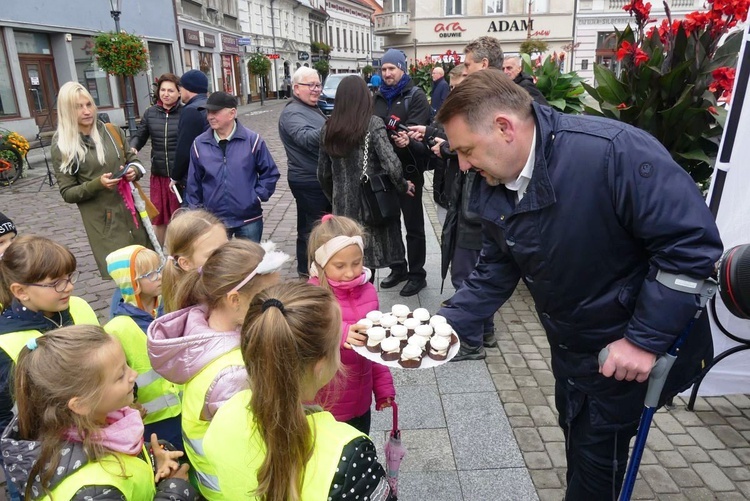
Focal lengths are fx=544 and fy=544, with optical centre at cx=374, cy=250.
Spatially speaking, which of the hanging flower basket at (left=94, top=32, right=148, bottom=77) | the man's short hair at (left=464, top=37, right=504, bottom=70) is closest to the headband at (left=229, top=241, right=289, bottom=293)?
the man's short hair at (left=464, top=37, right=504, bottom=70)

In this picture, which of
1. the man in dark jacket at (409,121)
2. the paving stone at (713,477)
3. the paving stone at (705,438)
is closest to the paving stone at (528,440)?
the paving stone at (713,477)

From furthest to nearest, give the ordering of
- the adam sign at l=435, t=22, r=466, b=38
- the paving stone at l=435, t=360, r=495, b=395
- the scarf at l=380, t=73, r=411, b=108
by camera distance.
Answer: the adam sign at l=435, t=22, r=466, b=38 < the scarf at l=380, t=73, r=411, b=108 < the paving stone at l=435, t=360, r=495, b=395

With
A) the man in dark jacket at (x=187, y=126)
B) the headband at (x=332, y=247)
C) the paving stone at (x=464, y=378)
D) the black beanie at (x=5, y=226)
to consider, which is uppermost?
the man in dark jacket at (x=187, y=126)

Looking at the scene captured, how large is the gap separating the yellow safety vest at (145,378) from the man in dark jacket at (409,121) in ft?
9.98

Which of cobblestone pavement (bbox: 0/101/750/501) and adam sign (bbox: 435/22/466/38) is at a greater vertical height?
adam sign (bbox: 435/22/466/38)

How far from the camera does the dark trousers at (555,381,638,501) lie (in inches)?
83.7

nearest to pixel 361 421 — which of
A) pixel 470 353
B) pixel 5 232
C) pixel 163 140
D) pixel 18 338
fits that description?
pixel 18 338

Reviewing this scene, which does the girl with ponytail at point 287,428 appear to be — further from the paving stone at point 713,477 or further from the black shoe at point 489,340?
the black shoe at point 489,340

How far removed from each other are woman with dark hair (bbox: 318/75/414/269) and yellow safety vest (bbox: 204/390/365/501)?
318 cm

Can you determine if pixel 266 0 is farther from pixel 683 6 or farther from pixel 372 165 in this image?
pixel 372 165

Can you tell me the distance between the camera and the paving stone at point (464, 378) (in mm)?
3795

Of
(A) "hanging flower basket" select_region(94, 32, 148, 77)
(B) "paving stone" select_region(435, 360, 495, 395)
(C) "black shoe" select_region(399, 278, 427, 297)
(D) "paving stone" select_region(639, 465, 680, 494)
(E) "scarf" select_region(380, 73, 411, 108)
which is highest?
(A) "hanging flower basket" select_region(94, 32, 148, 77)

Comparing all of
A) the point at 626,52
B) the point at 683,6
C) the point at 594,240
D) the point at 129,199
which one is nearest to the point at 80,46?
the point at 129,199

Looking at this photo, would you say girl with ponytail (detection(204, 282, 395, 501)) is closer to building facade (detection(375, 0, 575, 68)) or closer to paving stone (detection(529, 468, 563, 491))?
paving stone (detection(529, 468, 563, 491))
